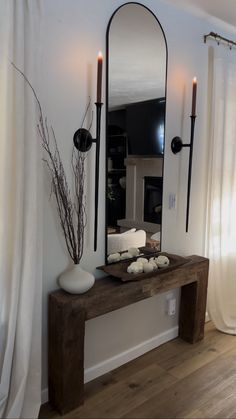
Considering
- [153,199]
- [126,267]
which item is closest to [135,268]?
[126,267]

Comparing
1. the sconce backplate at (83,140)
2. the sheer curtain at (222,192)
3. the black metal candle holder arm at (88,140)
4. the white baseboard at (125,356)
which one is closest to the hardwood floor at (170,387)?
the white baseboard at (125,356)

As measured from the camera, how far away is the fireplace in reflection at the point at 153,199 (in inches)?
89.6

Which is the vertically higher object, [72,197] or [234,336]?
[72,197]

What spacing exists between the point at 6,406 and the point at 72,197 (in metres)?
1.11

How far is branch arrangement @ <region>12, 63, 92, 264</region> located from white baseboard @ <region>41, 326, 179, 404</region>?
2.60 ft

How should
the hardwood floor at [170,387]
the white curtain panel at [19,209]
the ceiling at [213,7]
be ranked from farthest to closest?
the ceiling at [213,7] → the hardwood floor at [170,387] → the white curtain panel at [19,209]

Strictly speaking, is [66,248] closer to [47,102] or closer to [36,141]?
[36,141]

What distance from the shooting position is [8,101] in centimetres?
150

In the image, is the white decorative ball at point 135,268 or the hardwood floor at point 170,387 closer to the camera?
the hardwood floor at point 170,387

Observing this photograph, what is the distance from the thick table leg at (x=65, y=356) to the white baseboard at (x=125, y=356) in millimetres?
151

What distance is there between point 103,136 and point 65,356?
1265mm

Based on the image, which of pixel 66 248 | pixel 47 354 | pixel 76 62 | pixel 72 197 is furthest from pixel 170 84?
pixel 47 354

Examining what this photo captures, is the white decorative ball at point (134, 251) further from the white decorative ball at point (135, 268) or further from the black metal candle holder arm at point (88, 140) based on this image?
the black metal candle holder arm at point (88, 140)

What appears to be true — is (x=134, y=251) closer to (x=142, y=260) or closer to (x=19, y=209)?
(x=142, y=260)
